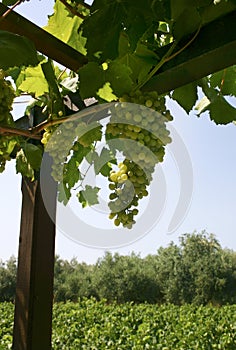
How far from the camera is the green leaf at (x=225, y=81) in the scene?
1.09 m

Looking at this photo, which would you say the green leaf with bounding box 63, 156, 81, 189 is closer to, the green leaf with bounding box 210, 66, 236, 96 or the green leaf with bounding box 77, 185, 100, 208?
the green leaf with bounding box 77, 185, 100, 208

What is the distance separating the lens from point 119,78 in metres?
0.81

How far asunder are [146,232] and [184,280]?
1954 cm

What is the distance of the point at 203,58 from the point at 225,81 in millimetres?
297

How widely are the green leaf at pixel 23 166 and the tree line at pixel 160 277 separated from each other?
17521mm

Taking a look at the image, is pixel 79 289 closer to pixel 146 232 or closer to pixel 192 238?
pixel 192 238

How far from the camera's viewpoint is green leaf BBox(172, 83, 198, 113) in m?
1.00

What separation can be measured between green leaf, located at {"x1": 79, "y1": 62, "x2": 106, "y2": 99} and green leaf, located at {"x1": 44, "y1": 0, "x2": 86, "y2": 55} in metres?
0.29

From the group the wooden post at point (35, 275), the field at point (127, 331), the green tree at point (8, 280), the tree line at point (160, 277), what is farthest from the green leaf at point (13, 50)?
the tree line at point (160, 277)

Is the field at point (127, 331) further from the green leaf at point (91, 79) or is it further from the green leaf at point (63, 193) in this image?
the green leaf at point (91, 79)

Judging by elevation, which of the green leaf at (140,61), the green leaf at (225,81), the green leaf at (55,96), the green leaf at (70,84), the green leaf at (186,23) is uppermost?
the green leaf at (70,84)

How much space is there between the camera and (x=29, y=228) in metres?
1.39

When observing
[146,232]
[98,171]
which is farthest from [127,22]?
[98,171]

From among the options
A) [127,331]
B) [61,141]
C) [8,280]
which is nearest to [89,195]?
[61,141]
